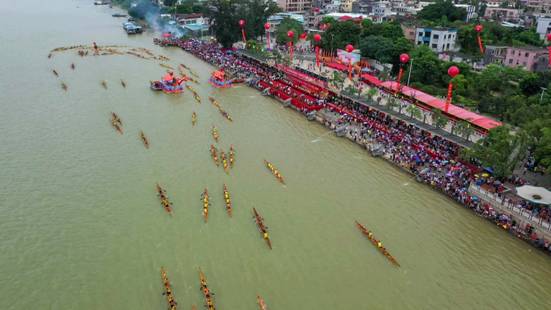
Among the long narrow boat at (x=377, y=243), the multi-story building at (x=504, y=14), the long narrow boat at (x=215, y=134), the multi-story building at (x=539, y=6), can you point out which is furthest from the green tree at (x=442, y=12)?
the long narrow boat at (x=377, y=243)

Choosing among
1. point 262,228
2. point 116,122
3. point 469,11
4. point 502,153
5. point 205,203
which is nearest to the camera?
point 262,228

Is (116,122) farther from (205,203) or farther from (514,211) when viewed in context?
(514,211)

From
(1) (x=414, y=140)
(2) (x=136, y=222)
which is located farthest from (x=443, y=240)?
(2) (x=136, y=222)

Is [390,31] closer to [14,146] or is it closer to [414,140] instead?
[414,140]

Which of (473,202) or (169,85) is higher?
(169,85)

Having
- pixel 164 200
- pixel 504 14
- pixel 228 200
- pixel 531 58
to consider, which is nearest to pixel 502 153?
pixel 228 200

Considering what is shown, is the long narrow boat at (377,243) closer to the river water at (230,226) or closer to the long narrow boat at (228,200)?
the river water at (230,226)
